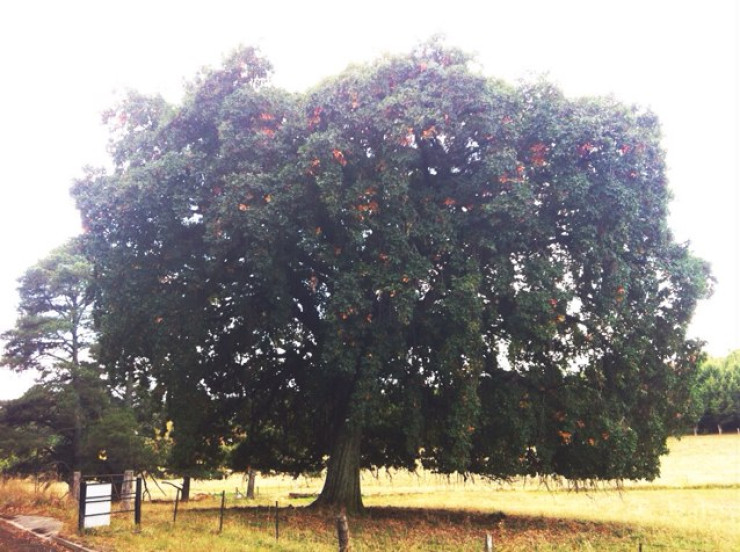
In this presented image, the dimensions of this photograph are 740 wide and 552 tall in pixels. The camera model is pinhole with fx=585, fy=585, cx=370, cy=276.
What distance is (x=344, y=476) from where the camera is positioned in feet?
61.6

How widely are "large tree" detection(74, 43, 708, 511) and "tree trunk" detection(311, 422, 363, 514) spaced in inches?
91.9

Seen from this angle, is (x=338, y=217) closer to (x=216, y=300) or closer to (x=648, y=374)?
(x=216, y=300)

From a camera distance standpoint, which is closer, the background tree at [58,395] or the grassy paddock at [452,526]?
the grassy paddock at [452,526]

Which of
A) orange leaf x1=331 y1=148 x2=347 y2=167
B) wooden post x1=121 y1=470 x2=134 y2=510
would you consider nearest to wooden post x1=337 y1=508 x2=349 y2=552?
wooden post x1=121 y1=470 x2=134 y2=510

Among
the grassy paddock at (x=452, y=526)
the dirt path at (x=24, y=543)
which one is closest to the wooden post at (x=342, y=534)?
the grassy paddock at (x=452, y=526)

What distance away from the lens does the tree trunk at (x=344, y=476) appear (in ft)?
60.3

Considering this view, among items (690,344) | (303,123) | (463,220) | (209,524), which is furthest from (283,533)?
(690,344)

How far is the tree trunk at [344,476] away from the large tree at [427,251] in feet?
7.66

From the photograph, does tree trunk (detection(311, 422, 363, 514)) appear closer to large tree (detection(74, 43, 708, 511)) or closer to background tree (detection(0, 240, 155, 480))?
large tree (detection(74, 43, 708, 511))

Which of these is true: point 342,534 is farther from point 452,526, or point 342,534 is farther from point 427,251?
point 452,526

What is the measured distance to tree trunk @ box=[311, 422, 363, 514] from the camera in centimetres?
1839

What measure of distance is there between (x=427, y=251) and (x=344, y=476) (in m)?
8.15

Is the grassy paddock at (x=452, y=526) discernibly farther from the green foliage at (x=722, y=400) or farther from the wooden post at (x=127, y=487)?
the green foliage at (x=722, y=400)

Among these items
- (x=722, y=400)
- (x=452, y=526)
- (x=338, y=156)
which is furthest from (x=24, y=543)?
(x=722, y=400)
